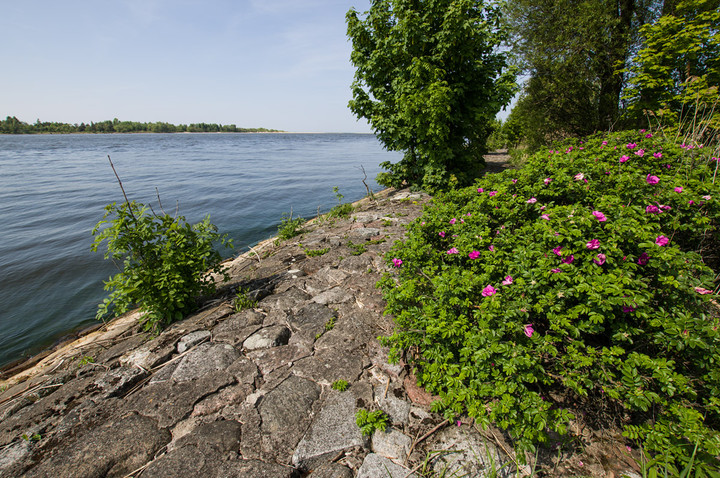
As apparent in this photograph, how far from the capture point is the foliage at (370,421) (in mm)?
2123

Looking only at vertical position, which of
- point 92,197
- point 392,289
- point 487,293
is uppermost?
point 487,293

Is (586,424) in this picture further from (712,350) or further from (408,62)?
(408,62)

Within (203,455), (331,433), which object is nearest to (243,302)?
(203,455)

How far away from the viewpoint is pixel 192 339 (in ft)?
10.9

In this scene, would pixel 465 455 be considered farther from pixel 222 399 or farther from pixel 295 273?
pixel 295 273

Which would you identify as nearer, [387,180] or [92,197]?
[387,180]

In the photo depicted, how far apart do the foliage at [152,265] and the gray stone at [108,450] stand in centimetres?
133

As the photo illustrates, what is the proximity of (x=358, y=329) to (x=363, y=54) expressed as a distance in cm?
817

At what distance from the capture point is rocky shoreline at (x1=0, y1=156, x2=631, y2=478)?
198 cm

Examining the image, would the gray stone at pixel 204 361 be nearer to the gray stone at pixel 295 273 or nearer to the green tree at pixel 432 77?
the gray stone at pixel 295 273

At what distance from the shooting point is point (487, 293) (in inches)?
82.2

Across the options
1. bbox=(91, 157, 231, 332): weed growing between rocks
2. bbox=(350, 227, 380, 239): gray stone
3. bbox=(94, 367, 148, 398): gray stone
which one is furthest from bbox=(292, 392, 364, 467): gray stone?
bbox=(350, 227, 380, 239): gray stone

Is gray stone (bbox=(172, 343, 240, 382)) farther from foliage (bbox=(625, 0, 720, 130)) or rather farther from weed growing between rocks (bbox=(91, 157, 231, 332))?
foliage (bbox=(625, 0, 720, 130))

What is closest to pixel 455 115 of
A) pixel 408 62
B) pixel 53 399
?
pixel 408 62
